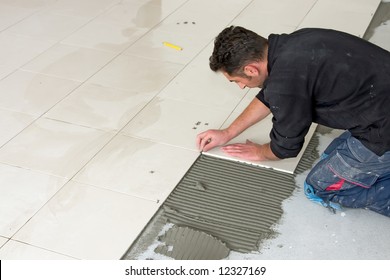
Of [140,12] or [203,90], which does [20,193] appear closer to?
[203,90]

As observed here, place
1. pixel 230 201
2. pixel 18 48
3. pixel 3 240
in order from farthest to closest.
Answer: pixel 18 48
pixel 230 201
pixel 3 240

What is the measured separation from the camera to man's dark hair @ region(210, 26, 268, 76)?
2148mm

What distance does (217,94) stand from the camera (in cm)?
329

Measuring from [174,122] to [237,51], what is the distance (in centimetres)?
95

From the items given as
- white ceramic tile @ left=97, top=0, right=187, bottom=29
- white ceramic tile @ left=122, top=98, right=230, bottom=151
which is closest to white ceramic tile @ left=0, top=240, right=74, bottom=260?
white ceramic tile @ left=122, top=98, right=230, bottom=151

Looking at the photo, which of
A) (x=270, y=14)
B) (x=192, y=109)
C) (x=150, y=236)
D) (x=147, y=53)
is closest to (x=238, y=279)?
(x=150, y=236)

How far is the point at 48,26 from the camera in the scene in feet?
13.4

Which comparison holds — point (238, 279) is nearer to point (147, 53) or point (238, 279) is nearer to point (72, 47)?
point (147, 53)

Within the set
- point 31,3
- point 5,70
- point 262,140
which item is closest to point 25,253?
point 262,140

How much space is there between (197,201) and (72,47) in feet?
5.98

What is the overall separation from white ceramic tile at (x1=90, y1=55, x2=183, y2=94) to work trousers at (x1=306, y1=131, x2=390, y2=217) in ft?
4.16

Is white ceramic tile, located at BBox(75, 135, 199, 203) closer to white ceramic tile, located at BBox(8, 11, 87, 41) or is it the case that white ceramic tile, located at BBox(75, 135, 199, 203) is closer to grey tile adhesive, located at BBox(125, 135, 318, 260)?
grey tile adhesive, located at BBox(125, 135, 318, 260)

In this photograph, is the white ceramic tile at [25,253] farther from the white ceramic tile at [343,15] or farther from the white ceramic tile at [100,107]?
the white ceramic tile at [343,15]

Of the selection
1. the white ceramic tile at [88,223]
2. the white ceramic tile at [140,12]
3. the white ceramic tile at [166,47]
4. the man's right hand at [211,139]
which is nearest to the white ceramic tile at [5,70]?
the white ceramic tile at [166,47]
